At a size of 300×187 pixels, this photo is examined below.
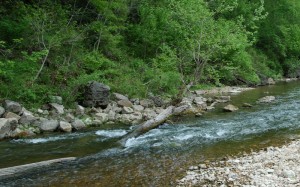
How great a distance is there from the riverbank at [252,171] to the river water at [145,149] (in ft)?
1.65

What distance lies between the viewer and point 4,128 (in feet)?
39.2

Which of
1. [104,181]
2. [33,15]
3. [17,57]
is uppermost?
[33,15]

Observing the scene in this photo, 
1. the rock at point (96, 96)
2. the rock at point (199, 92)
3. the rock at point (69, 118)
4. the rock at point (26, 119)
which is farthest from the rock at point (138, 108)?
the rock at point (199, 92)

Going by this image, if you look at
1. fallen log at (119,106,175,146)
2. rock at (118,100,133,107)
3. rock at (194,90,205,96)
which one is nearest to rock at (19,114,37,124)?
fallen log at (119,106,175,146)

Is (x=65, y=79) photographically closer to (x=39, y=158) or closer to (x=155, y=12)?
(x=39, y=158)

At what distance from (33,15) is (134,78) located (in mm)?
7464

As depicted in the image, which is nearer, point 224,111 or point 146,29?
point 224,111

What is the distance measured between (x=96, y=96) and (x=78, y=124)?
303cm

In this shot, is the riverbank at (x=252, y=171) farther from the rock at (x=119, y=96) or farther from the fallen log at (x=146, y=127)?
the rock at (x=119, y=96)

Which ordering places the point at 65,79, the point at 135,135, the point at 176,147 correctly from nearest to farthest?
the point at 176,147
the point at 135,135
the point at 65,79

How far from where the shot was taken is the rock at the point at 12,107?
530 inches

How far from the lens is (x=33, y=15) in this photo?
18.6m

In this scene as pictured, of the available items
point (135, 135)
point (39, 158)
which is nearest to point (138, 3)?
point (135, 135)

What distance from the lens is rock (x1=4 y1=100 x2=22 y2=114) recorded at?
1346 cm
